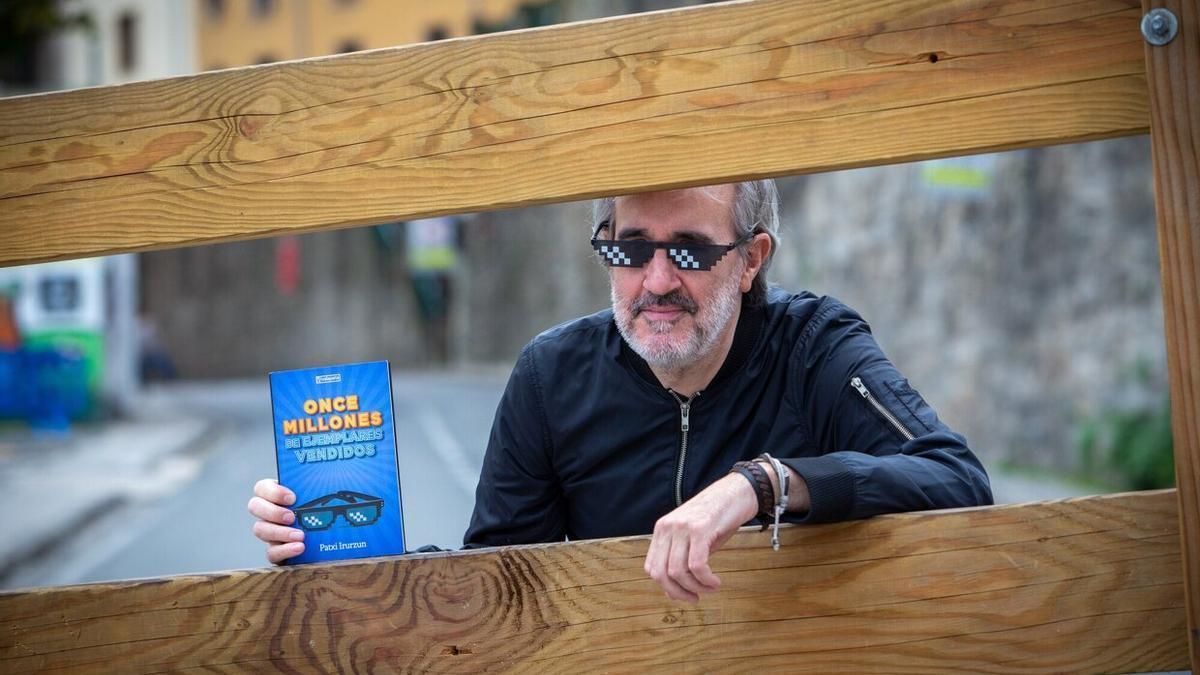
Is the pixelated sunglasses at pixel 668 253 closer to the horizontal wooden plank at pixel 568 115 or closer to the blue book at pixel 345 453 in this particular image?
the blue book at pixel 345 453

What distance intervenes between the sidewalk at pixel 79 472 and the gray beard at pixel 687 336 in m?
8.06

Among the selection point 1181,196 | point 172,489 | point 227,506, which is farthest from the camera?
point 172,489

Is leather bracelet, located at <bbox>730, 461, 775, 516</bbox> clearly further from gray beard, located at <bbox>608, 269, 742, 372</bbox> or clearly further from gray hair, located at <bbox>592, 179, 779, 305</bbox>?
gray hair, located at <bbox>592, 179, 779, 305</bbox>

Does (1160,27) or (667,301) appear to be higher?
(1160,27)

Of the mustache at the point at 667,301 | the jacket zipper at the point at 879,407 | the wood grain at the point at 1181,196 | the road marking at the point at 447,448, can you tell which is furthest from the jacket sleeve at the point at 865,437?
the road marking at the point at 447,448

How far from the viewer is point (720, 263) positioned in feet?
8.87

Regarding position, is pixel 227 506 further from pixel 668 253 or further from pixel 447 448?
pixel 668 253

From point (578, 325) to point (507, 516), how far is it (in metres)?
0.44

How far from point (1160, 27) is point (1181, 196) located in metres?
0.21

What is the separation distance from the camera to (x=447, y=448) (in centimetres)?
1814

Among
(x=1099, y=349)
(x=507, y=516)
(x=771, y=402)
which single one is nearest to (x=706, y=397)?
(x=771, y=402)

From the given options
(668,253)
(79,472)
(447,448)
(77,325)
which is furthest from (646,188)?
(77,325)

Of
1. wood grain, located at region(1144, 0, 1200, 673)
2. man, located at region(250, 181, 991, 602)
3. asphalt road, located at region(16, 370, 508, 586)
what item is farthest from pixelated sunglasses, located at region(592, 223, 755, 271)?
asphalt road, located at region(16, 370, 508, 586)

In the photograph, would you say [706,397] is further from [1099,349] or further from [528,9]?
[528,9]
